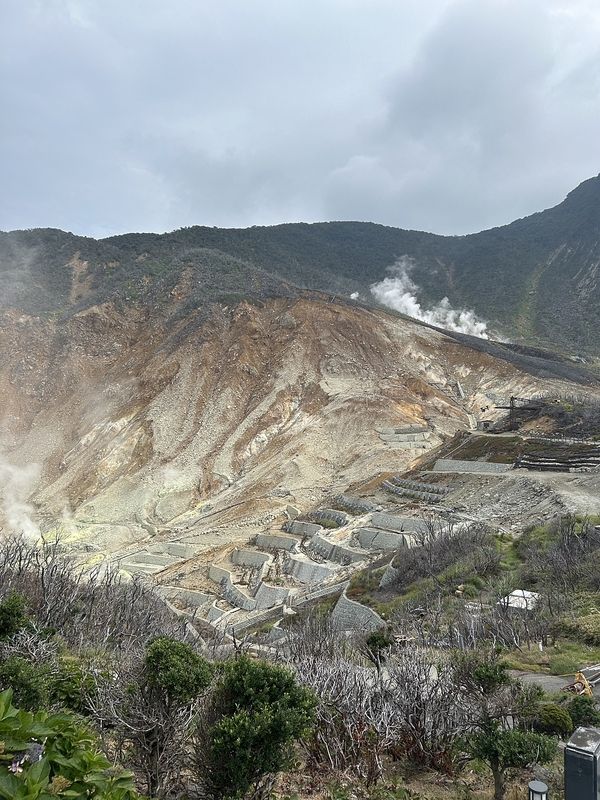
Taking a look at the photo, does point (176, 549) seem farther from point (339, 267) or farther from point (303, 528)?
point (339, 267)

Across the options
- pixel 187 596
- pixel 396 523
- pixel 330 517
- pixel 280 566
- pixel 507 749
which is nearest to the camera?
pixel 507 749

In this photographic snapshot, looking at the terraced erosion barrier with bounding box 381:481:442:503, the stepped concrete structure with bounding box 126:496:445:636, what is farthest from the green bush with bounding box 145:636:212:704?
the terraced erosion barrier with bounding box 381:481:442:503

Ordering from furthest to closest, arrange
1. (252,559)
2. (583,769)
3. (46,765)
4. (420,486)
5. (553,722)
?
(420,486) → (252,559) → (553,722) → (583,769) → (46,765)

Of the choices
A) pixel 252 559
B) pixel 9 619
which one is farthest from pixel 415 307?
pixel 9 619

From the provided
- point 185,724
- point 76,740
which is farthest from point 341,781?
point 76,740

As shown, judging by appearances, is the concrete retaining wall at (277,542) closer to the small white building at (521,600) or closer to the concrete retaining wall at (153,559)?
the concrete retaining wall at (153,559)

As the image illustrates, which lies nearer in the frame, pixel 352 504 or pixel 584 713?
pixel 584 713

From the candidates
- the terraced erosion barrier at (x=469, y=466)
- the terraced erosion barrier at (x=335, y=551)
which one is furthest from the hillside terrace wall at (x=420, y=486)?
the terraced erosion barrier at (x=335, y=551)
